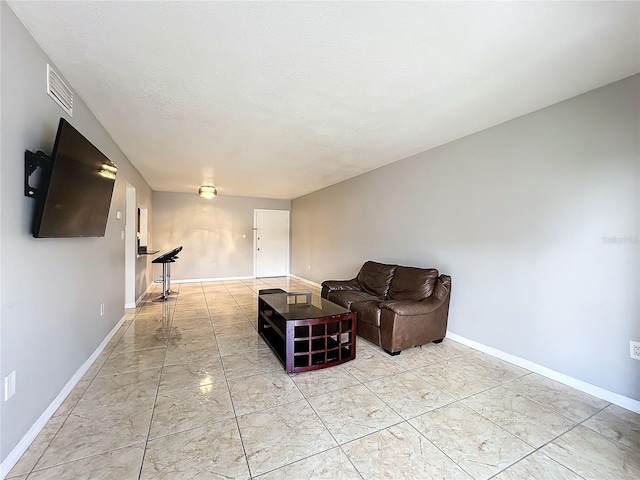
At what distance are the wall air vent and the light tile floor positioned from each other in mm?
2141

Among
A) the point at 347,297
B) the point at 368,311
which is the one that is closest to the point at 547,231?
the point at 368,311

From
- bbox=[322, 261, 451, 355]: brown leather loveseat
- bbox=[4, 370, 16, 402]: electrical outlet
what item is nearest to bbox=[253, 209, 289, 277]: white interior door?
bbox=[322, 261, 451, 355]: brown leather loveseat

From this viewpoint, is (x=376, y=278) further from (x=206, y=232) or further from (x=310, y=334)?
(x=206, y=232)

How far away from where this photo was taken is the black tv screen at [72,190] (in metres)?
1.63

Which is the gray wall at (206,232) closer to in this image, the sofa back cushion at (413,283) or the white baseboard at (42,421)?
the white baseboard at (42,421)

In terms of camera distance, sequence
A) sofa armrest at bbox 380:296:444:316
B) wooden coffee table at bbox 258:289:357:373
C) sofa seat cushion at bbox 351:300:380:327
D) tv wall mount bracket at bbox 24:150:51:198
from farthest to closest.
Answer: sofa seat cushion at bbox 351:300:380:327, sofa armrest at bbox 380:296:444:316, wooden coffee table at bbox 258:289:357:373, tv wall mount bracket at bbox 24:150:51:198

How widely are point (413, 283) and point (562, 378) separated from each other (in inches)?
60.1

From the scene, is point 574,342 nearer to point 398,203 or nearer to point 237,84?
point 398,203

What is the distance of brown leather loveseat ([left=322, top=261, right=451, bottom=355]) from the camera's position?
295 cm

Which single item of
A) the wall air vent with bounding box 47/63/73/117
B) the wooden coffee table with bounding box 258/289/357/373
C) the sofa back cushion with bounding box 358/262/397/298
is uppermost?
the wall air vent with bounding box 47/63/73/117

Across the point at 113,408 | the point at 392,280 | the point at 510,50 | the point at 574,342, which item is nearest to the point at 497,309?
the point at 574,342

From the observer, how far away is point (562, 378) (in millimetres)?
2434

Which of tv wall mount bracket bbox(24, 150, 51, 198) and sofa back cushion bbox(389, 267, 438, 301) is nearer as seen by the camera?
tv wall mount bracket bbox(24, 150, 51, 198)

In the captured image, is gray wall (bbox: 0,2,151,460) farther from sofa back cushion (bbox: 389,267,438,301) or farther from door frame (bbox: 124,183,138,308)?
sofa back cushion (bbox: 389,267,438,301)
